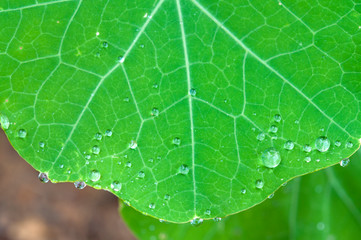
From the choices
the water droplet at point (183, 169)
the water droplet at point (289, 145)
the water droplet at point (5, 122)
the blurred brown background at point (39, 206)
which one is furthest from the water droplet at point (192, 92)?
the blurred brown background at point (39, 206)

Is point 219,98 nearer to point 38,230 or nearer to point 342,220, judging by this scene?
point 342,220

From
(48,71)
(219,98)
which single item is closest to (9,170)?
(48,71)

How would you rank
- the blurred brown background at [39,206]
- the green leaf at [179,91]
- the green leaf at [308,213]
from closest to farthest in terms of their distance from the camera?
the green leaf at [179,91]
the green leaf at [308,213]
the blurred brown background at [39,206]

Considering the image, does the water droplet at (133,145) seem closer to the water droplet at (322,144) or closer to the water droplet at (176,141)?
the water droplet at (176,141)

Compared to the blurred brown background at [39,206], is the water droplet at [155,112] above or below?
above

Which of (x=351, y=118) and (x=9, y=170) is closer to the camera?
(x=351, y=118)

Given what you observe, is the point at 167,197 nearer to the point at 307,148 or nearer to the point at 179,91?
the point at 179,91
